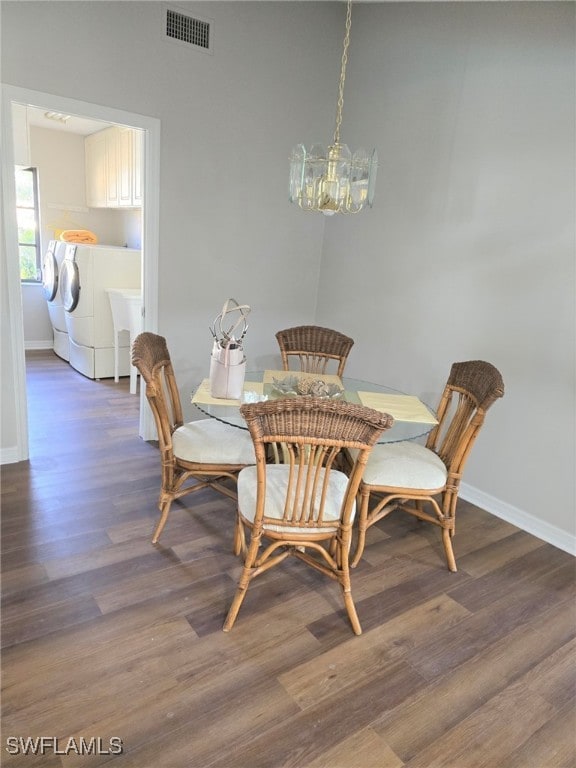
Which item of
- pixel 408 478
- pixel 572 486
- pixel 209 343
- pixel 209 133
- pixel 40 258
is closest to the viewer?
pixel 408 478

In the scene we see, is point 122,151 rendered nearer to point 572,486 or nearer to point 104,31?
point 104,31

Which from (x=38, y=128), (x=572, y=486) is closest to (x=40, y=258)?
(x=38, y=128)

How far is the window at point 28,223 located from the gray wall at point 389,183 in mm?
3594

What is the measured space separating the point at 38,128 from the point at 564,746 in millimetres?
6809

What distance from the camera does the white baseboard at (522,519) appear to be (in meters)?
2.53

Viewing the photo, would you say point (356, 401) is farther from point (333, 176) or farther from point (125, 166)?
point (125, 166)

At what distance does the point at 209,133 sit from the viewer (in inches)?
125

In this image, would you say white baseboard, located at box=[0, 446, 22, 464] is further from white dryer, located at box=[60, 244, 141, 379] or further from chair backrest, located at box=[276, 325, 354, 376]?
white dryer, located at box=[60, 244, 141, 379]

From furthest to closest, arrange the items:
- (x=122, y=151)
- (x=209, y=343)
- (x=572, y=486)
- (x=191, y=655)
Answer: (x=122, y=151) < (x=209, y=343) < (x=572, y=486) < (x=191, y=655)

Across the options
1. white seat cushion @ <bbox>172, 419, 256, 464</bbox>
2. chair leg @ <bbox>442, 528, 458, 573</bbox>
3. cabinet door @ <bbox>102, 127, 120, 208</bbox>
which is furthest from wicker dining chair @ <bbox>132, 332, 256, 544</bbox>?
cabinet door @ <bbox>102, 127, 120, 208</bbox>

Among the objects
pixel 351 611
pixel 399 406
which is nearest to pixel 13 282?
pixel 399 406

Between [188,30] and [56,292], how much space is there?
3277 mm

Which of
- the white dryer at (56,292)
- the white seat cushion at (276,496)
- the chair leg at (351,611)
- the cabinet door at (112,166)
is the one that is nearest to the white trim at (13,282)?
the white seat cushion at (276,496)

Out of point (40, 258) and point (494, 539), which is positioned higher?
point (40, 258)
